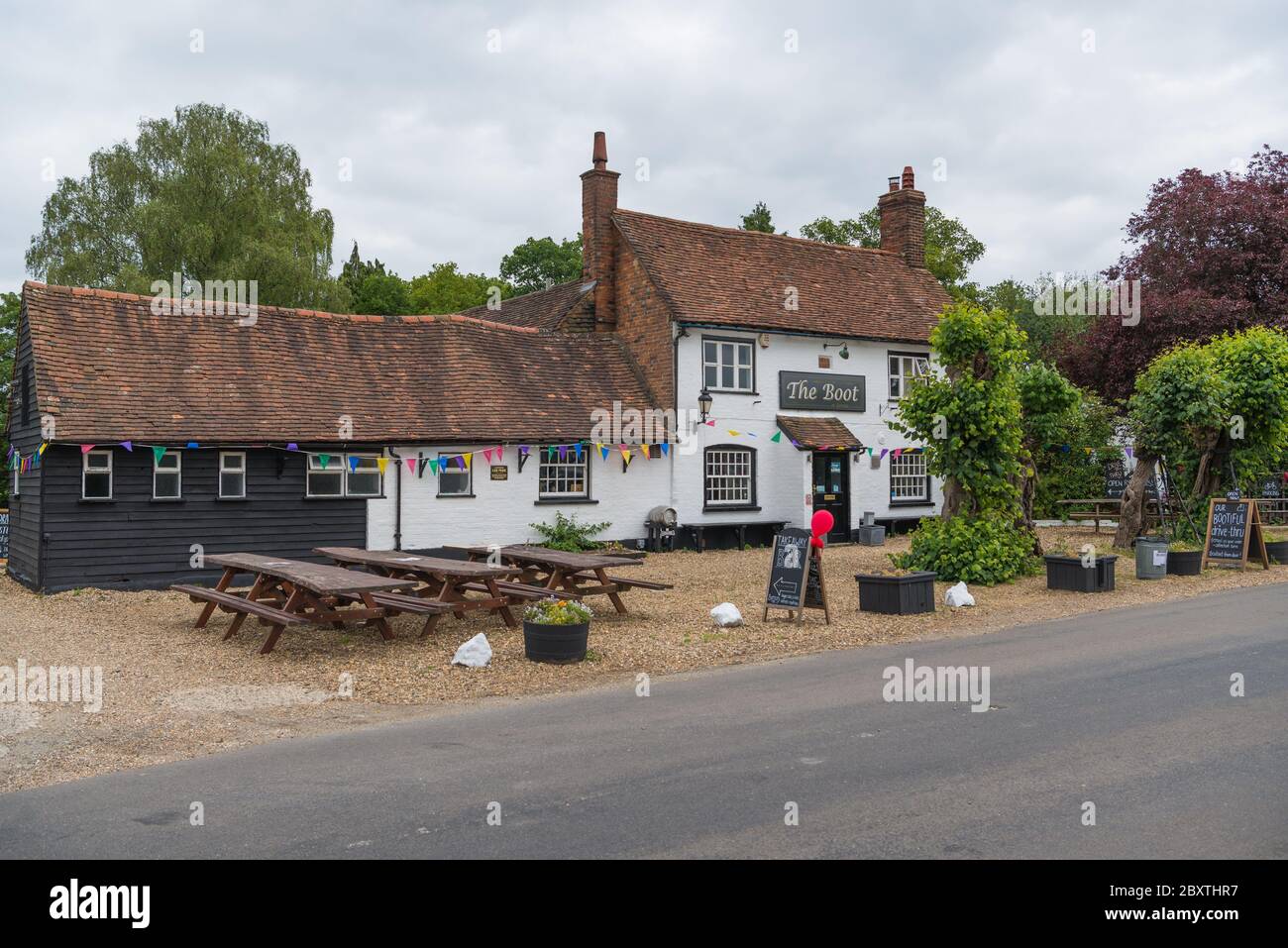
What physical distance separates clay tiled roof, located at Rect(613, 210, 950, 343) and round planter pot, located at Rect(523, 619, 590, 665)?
13.8m

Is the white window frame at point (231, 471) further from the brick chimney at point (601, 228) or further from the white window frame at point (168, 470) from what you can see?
the brick chimney at point (601, 228)

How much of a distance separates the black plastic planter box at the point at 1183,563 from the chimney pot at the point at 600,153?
609 inches

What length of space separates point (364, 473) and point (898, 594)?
10.3m

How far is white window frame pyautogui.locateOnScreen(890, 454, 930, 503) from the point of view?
2770cm

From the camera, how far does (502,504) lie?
2150cm

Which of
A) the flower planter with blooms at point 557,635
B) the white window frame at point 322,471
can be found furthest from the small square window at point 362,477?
the flower planter with blooms at point 557,635

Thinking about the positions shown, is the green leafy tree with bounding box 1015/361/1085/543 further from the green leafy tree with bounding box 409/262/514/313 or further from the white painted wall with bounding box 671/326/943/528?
the green leafy tree with bounding box 409/262/514/313

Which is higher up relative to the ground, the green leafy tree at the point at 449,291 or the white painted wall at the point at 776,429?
the green leafy tree at the point at 449,291

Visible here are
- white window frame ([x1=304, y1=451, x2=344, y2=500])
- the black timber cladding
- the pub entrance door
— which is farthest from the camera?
the pub entrance door

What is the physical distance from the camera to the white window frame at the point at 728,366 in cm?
2458

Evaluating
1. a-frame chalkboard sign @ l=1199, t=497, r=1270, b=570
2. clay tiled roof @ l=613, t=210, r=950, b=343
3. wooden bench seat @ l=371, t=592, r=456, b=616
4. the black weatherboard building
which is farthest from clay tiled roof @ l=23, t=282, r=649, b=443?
a-frame chalkboard sign @ l=1199, t=497, r=1270, b=570
